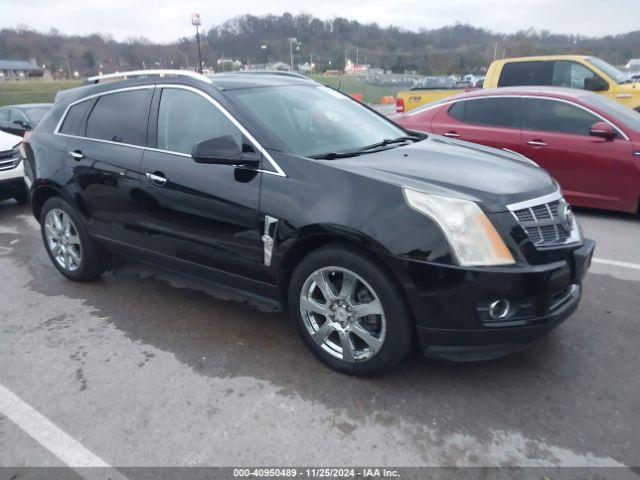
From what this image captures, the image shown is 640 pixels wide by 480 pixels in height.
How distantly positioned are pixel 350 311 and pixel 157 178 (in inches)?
67.1

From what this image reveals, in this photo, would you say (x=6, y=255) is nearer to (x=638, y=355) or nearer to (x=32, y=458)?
(x=32, y=458)

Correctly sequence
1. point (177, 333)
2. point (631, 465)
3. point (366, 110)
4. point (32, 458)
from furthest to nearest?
point (366, 110) → point (177, 333) → point (32, 458) → point (631, 465)

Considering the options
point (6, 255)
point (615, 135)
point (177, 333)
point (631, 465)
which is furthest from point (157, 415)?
point (615, 135)

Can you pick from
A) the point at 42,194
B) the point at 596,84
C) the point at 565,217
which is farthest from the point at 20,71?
the point at 565,217

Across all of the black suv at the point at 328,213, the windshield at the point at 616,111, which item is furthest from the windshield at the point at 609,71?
the black suv at the point at 328,213

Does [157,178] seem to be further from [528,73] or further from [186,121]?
[528,73]

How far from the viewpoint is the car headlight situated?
2564 mm

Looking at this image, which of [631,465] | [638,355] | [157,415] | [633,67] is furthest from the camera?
[633,67]

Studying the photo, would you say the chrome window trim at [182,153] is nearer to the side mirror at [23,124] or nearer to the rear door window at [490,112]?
the rear door window at [490,112]

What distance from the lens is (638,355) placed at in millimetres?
3158

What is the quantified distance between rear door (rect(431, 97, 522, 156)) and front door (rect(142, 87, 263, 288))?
423cm

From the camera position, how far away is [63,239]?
4.61 meters

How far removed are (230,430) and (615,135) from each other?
532 cm

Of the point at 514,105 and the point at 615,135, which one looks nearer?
the point at 615,135
